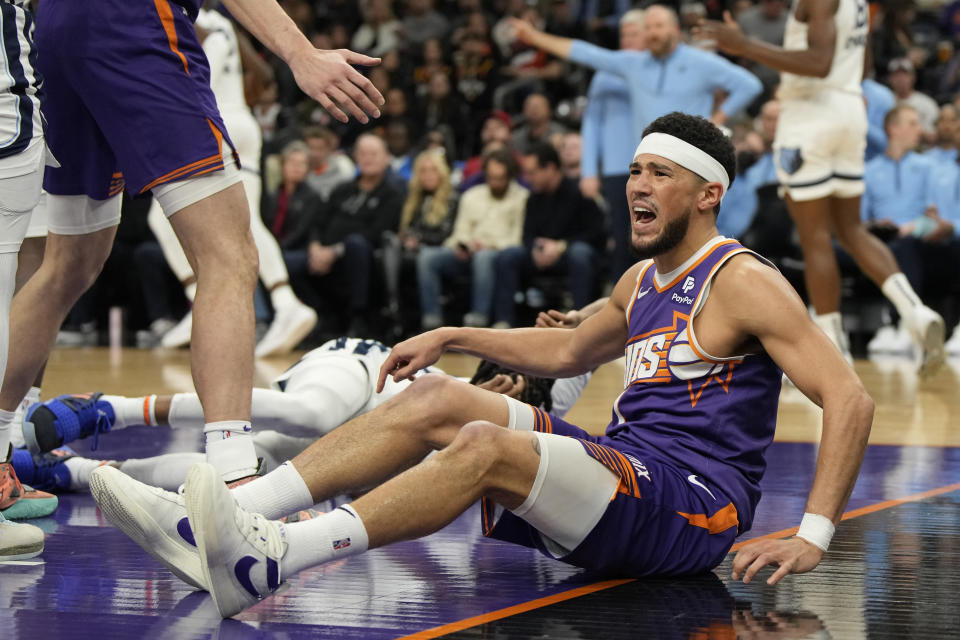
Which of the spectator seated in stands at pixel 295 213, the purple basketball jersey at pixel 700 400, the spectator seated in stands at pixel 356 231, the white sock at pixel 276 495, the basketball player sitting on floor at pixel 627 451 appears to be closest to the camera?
the basketball player sitting on floor at pixel 627 451

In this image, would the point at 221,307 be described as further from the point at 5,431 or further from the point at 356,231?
the point at 356,231

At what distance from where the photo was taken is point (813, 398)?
257 centimetres

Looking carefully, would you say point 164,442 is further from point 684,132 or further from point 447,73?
point 447,73

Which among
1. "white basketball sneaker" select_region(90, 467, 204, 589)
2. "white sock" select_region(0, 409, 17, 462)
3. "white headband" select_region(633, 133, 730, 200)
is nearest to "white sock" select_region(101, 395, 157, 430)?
"white sock" select_region(0, 409, 17, 462)

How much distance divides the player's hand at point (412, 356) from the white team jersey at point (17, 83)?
2.85 feet

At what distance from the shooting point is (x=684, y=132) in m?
2.84

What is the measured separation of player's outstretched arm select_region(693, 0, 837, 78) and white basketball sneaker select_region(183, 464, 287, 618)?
13.9ft

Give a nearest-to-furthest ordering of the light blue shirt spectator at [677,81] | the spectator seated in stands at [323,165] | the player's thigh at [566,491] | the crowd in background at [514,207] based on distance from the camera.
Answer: the player's thigh at [566,491] → the light blue shirt spectator at [677,81] → the crowd in background at [514,207] → the spectator seated in stands at [323,165]

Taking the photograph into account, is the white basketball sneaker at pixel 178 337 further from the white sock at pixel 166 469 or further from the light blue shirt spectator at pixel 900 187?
the white sock at pixel 166 469

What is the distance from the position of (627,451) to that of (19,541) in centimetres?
126

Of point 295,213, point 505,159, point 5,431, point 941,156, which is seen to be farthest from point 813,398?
point 295,213

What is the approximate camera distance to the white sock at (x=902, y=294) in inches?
255

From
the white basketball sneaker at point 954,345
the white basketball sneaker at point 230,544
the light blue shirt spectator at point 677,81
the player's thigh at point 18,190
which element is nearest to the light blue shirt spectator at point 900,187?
the white basketball sneaker at point 954,345

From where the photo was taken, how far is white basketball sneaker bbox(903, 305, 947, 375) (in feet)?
21.1
